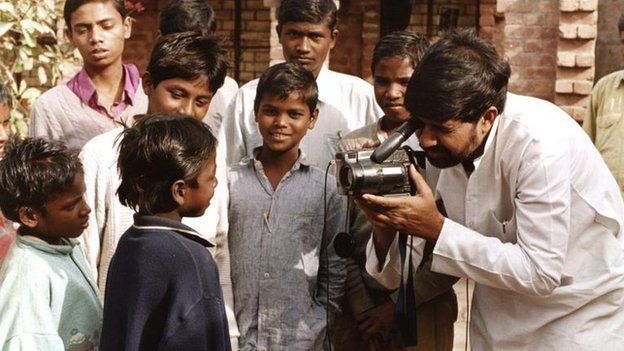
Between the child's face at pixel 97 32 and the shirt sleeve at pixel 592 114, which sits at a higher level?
the child's face at pixel 97 32

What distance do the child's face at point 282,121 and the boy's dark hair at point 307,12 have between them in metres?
0.74

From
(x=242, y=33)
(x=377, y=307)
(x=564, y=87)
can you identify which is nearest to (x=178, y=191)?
(x=377, y=307)

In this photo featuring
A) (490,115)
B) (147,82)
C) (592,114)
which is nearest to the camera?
(490,115)

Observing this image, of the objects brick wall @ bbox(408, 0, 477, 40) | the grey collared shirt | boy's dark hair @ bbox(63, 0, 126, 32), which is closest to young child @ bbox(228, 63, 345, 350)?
the grey collared shirt

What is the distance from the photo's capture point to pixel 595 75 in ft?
23.3

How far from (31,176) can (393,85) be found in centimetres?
150

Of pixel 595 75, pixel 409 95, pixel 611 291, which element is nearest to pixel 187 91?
pixel 409 95

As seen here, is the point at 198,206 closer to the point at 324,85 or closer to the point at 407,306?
the point at 407,306

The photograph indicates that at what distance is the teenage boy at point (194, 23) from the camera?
167 inches

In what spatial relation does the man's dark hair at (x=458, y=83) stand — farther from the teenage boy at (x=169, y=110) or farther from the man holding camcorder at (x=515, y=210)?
the teenage boy at (x=169, y=110)

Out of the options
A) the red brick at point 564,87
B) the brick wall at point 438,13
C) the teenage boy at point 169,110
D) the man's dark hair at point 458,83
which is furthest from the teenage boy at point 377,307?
the brick wall at point 438,13

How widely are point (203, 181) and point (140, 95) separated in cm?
143

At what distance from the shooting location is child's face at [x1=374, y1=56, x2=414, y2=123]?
3.64 metres

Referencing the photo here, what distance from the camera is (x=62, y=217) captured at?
275 centimetres
